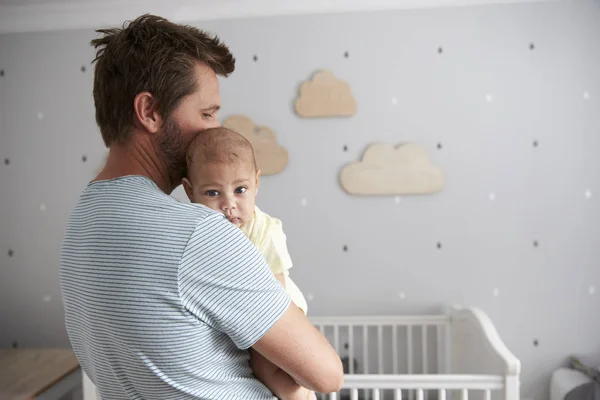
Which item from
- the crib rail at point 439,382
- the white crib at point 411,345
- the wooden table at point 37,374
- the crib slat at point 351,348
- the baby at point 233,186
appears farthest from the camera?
the crib slat at point 351,348

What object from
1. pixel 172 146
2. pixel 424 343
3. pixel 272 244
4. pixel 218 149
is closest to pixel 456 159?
pixel 424 343

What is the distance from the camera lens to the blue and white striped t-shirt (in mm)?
681

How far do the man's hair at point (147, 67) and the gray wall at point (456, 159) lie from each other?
4.93 feet

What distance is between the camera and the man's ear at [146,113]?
0.78 m

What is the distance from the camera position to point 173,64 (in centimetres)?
78

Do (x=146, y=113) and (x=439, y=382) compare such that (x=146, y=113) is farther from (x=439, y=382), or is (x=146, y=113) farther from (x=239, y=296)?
(x=439, y=382)

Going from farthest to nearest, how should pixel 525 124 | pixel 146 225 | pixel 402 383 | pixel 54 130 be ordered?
pixel 54 130 → pixel 525 124 → pixel 402 383 → pixel 146 225

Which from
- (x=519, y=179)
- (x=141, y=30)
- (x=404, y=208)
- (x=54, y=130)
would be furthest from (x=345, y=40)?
(x=141, y=30)

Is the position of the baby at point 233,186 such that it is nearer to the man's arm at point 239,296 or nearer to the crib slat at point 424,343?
the man's arm at point 239,296

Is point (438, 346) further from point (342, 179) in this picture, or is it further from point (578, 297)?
point (342, 179)

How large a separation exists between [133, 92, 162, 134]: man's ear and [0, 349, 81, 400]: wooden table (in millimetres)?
A: 1472

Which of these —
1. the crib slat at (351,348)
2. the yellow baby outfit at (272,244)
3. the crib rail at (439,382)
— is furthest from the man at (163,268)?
the crib slat at (351,348)

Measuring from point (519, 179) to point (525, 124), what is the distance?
22 centimetres

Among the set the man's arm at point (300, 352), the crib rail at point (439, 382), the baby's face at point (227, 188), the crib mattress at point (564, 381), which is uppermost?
the baby's face at point (227, 188)
